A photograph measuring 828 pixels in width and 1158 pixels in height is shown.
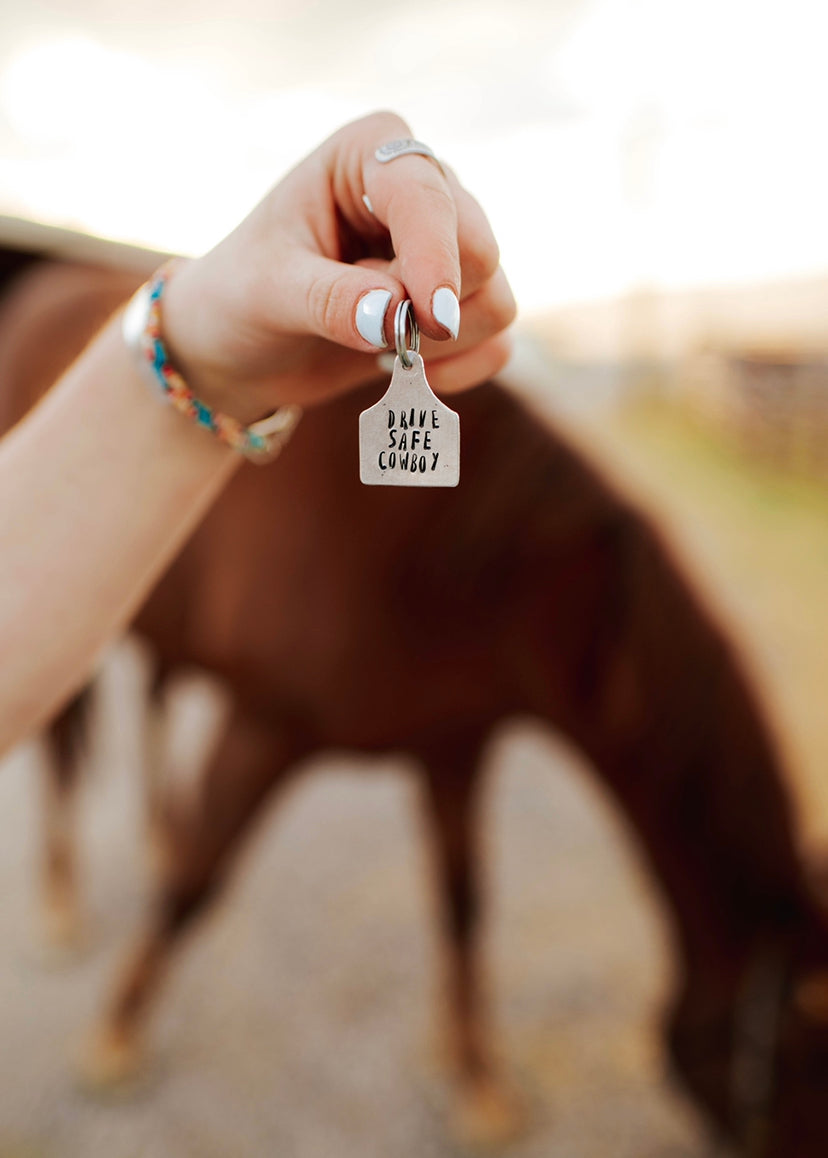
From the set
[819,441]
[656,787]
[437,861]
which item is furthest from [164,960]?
[819,441]

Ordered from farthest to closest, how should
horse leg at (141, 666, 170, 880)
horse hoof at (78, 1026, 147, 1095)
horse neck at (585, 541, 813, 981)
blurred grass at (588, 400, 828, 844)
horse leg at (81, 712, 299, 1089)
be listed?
blurred grass at (588, 400, 828, 844), horse leg at (141, 666, 170, 880), horse hoof at (78, 1026, 147, 1095), horse leg at (81, 712, 299, 1089), horse neck at (585, 541, 813, 981)

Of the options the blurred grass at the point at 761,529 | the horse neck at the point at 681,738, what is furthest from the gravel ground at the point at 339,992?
the blurred grass at the point at 761,529

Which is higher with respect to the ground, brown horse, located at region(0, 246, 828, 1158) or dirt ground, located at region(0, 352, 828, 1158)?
brown horse, located at region(0, 246, 828, 1158)

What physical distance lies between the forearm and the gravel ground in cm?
72

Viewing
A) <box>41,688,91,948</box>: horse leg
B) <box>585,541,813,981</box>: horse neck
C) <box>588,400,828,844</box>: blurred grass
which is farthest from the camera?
<box>588,400,828,844</box>: blurred grass

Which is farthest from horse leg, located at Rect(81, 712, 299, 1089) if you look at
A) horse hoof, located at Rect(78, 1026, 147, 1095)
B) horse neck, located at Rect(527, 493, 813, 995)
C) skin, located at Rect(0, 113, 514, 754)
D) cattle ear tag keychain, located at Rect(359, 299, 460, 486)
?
cattle ear tag keychain, located at Rect(359, 299, 460, 486)

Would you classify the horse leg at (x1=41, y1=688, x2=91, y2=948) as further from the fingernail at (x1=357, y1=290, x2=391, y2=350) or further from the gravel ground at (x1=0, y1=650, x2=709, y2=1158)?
the fingernail at (x1=357, y1=290, x2=391, y2=350)

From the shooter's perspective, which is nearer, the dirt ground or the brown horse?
the brown horse

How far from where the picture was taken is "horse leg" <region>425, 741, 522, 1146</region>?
924 mm

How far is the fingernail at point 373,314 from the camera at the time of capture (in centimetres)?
21

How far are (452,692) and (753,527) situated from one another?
5.76 ft

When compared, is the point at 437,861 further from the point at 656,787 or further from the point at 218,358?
the point at 218,358

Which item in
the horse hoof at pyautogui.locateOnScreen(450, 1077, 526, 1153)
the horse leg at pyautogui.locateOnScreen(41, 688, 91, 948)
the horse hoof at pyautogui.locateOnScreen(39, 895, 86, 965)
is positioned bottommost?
the horse hoof at pyautogui.locateOnScreen(450, 1077, 526, 1153)

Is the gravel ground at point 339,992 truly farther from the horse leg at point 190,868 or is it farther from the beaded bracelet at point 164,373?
the beaded bracelet at point 164,373
